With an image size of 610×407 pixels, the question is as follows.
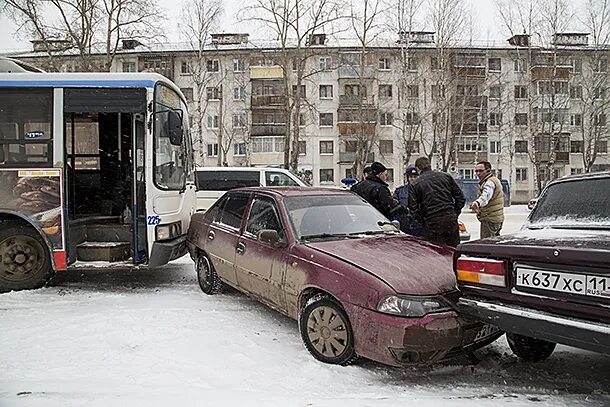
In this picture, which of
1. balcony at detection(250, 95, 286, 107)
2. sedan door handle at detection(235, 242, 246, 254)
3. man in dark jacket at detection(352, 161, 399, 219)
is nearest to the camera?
sedan door handle at detection(235, 242, 246, 254)

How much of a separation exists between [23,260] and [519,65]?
44.1 m

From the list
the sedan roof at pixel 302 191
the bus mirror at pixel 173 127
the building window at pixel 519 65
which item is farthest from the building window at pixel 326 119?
the sedan roof at pixel 302 191

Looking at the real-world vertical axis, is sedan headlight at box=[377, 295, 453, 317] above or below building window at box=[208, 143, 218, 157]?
below

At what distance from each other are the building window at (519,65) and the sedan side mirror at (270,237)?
4039 centimetres

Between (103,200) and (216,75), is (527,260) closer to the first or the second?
(103,200)

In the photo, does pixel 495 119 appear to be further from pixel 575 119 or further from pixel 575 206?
pixel 575 206

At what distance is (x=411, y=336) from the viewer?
13.3ft

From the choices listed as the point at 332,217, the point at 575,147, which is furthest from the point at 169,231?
the point at 575,147

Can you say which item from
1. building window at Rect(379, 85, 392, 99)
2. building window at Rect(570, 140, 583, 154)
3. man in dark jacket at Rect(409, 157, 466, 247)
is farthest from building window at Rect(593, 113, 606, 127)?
man in dark jacket at Rect(409, 157, 466, 247)

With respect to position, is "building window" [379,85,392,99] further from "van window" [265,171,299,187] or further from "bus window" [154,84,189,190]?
"bus window" [154,84,189,190]

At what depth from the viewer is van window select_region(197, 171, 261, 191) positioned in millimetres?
17109

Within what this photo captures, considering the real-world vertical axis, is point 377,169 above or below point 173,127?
below

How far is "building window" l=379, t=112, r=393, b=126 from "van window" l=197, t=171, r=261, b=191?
28.9m

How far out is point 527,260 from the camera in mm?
3814
